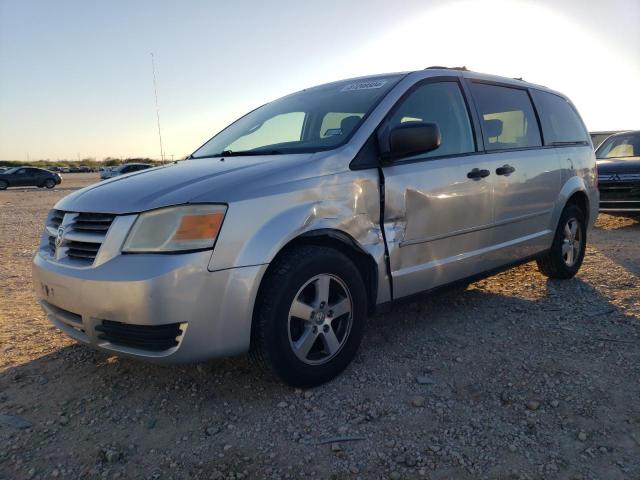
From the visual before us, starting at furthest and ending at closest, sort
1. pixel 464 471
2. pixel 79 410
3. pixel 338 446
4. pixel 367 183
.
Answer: pixel 367 183
pixel 79 410
pixel 338 446
pixel 464 471

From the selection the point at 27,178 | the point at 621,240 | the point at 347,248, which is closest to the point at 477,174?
the point at 347,248

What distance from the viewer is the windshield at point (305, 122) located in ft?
10.2

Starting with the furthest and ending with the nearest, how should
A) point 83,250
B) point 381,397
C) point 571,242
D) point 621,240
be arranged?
point 621,240 < point 571,242 < point 381,397 < point 83,250

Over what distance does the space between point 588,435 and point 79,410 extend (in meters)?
2.49

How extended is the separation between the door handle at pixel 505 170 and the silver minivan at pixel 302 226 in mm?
18

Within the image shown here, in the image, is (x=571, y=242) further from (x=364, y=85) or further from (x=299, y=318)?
(x=299, y=318)

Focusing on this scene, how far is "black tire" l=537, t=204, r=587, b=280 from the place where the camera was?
4625 millimetres

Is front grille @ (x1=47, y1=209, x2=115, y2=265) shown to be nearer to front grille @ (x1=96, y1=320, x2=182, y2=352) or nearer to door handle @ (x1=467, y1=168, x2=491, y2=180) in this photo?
front grille @ (x1=96, y1=320, x2=182, y2=352)

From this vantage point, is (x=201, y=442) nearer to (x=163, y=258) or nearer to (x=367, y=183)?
(x=163, y=258)

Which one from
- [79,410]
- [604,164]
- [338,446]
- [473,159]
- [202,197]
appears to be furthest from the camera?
[604,164]

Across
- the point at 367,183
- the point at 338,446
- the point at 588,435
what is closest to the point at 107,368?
the point at 338,446

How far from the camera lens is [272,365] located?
98.7 inches

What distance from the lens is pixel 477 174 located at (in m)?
3.52

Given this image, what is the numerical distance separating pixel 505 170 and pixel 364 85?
1.27 m
